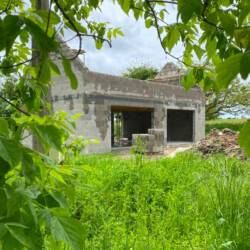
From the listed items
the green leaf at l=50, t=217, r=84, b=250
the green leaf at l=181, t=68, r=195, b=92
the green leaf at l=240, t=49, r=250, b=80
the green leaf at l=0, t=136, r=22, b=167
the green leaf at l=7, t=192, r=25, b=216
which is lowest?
the green leaf at l=50, t=217, r=84, b=250

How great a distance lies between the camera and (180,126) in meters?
18.8

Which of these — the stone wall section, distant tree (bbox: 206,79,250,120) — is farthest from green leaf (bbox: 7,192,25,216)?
distant tree (bbox: 206,79,250,120)

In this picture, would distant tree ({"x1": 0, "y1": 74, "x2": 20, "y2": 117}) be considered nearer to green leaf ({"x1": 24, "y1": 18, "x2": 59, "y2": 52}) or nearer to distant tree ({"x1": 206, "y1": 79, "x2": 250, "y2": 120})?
green leaf ({"x1": 24, "y1": 18, "x2": 59, "y2": 52})

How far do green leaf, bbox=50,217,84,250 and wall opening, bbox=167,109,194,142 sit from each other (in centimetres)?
1744

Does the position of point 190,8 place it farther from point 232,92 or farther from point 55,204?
point 232,92

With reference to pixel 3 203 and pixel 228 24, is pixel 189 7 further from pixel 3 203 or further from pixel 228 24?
pixel 3 203

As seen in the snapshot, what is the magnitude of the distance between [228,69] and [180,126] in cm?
1851

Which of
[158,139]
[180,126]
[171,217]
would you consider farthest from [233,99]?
[171,217]

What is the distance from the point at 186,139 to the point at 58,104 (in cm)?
1028

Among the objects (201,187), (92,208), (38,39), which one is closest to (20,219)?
(38,39)

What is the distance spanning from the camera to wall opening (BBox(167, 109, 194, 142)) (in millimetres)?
18188

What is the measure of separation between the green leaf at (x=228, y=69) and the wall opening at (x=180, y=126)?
57.4ft

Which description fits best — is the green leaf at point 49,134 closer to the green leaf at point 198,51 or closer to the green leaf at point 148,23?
the green leaf at point 198,51

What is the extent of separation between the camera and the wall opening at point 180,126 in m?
18.2
